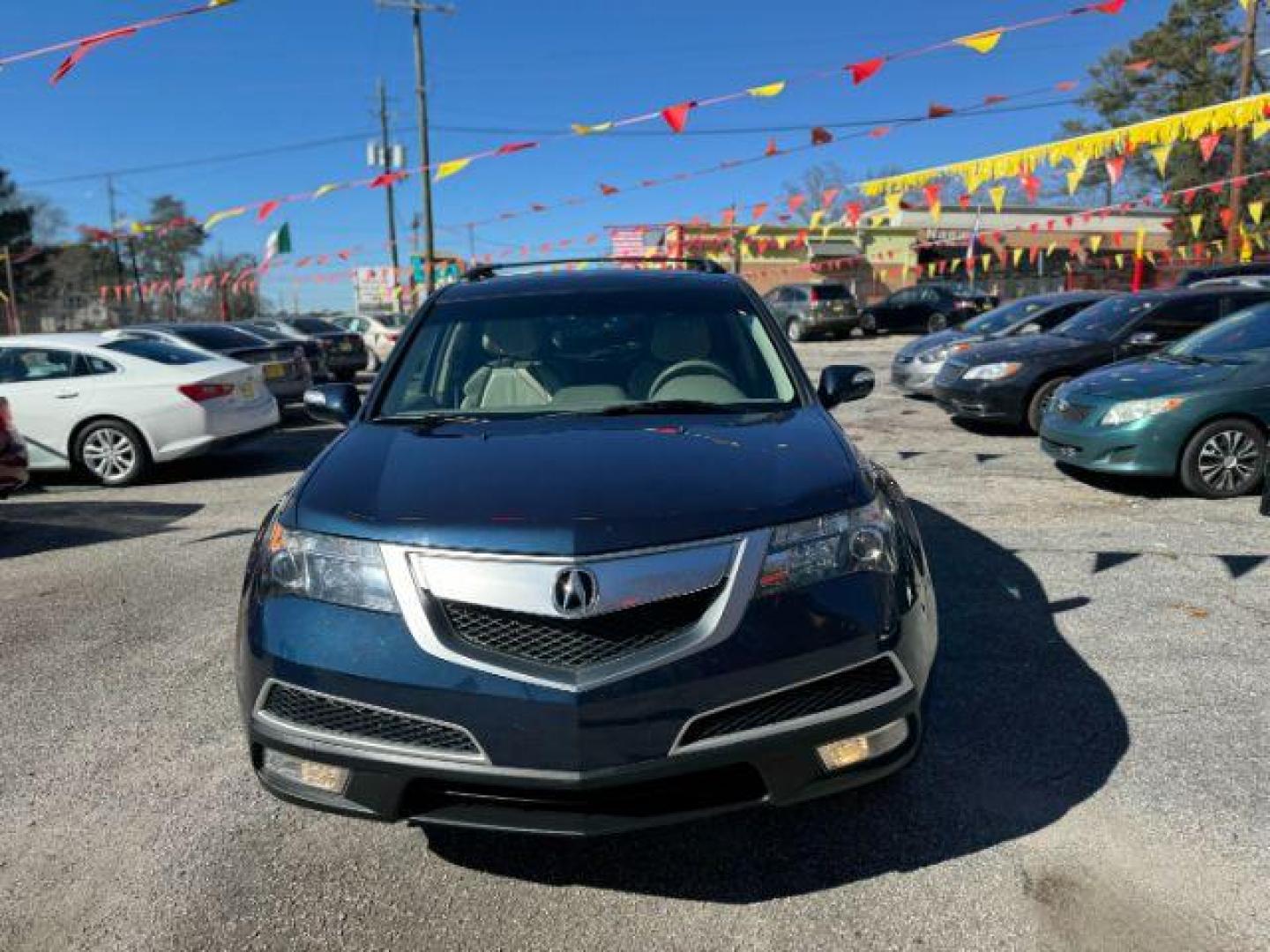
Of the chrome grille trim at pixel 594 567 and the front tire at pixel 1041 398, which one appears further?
the front tire at pixel 1041 398

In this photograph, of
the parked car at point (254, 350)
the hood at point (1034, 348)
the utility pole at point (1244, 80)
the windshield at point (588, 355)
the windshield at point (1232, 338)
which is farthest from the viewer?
the utility pole at point (1244, 80)

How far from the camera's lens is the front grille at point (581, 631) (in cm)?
215

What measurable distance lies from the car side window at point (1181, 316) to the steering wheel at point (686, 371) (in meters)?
7.33

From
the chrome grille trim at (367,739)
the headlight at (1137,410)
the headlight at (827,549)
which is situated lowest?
the chrome grille trim at (367,739)

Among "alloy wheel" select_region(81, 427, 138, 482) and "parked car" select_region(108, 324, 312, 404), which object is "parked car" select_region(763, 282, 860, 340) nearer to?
"parked car" select_region(108, 324, 312, 404)

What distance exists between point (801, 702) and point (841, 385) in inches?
76.5

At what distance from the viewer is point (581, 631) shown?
2158 millimetres

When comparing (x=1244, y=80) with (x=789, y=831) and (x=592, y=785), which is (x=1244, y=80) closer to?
(x=789, y=831)

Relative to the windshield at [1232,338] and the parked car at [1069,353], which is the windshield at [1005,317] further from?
the windshield at [1232,338]

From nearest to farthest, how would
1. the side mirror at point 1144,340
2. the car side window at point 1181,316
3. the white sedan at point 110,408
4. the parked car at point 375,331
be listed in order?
the side mirror at point 1144,340
the white sedan at point 110,408
the car side window at point 1181,316
the parked car at point 375,331

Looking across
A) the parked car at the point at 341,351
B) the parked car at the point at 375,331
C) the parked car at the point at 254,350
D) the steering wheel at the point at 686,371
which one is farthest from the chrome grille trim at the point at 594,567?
the parked car at the point at 375,331

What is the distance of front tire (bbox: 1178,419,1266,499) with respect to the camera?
670cm

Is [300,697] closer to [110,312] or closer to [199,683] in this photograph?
[199,683]

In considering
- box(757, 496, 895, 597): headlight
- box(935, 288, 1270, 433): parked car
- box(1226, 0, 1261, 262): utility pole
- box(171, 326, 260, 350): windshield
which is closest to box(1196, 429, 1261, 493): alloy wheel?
box(935, 288, 1270, 433): parked car
